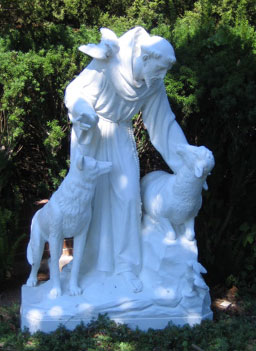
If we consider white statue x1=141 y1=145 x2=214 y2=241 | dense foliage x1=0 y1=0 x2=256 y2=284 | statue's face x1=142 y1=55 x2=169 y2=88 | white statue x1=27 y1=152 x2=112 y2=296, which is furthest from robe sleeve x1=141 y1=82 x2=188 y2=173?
dense foliage x1=0 y1=0 x2=256 y2=284

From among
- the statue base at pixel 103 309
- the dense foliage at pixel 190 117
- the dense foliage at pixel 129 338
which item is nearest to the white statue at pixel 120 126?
the statue base at pixel 103 309

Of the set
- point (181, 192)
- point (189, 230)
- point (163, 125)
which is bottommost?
point (189, 230)

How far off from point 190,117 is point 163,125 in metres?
1.16

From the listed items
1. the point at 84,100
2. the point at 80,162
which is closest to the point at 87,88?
the point at 84,100

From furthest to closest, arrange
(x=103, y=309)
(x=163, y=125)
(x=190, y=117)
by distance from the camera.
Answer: (x=190, y=117) → (x=163, y=125) → (x=103, y=309)

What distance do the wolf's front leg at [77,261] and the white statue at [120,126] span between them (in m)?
0.20

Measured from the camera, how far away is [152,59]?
3.82 meters

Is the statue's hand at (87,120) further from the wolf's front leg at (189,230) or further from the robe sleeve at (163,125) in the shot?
the wolf's front leg at (189,230)

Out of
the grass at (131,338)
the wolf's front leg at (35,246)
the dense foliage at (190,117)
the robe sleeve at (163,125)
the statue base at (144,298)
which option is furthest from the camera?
the dense foliage at (190,117)

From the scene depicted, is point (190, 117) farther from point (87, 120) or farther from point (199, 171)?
point (87, 120)

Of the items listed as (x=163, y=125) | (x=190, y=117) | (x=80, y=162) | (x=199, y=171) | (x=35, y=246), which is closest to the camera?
(x=80, y=162)

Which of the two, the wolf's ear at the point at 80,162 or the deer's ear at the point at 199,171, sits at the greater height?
the wolf's ear at the point at 80,162

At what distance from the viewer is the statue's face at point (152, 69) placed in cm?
381

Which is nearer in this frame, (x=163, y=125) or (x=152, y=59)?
(x=152, y=59)
